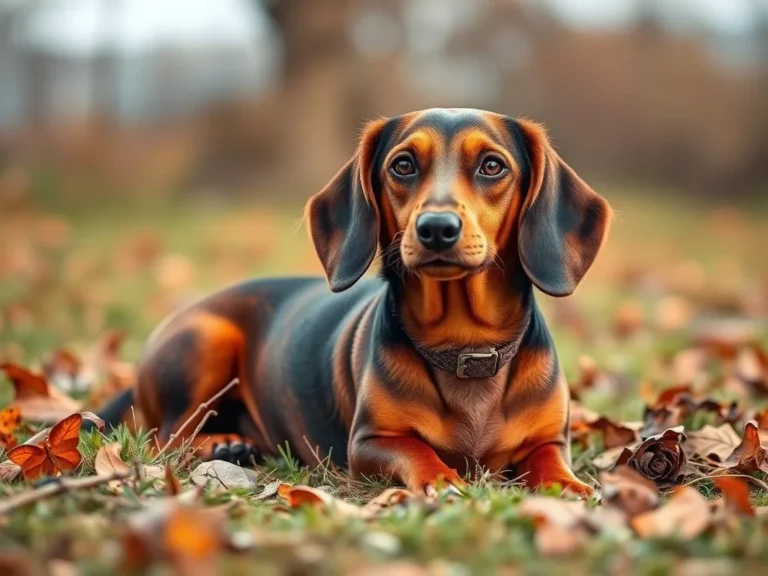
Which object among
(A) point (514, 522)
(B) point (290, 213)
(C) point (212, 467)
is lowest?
(B) point (290, 213)

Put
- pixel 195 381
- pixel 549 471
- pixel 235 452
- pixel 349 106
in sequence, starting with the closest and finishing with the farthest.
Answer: pixel 549 471 → pixel 235 452 → pixel 195 381 → pixel 349 106

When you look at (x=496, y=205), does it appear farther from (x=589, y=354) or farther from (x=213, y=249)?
(x=213, y=249)

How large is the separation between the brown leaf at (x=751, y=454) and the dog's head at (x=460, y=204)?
0.79m

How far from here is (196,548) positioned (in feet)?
7.66

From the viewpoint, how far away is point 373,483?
143 inches

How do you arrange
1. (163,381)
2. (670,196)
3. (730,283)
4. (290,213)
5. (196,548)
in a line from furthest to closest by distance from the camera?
(670,196) → (290,213) → (730,283) → (163,381) → (196,548)

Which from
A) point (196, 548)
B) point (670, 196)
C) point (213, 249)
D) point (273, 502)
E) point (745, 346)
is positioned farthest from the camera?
point (670, 196)

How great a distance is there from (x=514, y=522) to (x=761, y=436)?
5.50 feet

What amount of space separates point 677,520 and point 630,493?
186 mm

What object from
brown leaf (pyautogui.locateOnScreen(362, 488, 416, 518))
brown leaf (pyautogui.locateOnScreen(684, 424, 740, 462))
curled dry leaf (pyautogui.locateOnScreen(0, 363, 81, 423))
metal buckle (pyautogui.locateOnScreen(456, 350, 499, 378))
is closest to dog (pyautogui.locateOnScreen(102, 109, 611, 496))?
metal buckle (pyautogui.locateOnScreen(456, 350, 499, 378))

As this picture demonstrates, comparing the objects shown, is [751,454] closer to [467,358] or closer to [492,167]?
[467,358]

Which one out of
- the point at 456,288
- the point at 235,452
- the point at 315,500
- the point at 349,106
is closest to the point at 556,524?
the point at 315,500

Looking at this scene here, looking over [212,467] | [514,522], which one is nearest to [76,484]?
[212,467]

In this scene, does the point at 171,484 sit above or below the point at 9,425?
above
